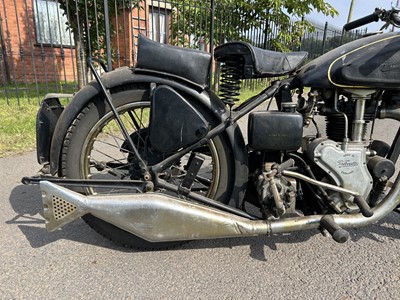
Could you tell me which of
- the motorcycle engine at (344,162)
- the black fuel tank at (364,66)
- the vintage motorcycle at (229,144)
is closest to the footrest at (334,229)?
the vintage motorcycle at (229,144)

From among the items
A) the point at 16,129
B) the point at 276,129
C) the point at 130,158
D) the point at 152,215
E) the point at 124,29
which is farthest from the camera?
the point at 124,29

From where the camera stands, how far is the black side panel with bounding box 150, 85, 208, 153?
1.86 metres

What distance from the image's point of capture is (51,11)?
11.2 meters

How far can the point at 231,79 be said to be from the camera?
2092 mm

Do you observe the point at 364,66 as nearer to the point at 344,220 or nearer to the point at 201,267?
the point at 344,220

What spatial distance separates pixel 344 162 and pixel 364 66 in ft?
1.93

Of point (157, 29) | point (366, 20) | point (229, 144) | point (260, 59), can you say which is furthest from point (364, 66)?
point (157, 29)

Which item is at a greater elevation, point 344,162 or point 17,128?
point 344,162

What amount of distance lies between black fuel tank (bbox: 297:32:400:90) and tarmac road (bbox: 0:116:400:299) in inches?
44.5

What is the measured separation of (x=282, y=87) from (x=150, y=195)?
3.52 ft

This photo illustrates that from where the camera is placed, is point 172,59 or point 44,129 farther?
point 44,129

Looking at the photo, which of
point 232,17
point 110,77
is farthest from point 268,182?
point 232,17

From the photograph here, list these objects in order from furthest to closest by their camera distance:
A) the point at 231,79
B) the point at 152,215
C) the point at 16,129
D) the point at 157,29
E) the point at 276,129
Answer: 1. the point at 157,29
2. the point at 16,129
3. the point at 231,79
4. the point at 276,129
5. the point at 152,215

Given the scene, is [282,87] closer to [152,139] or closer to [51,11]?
[152,139]
